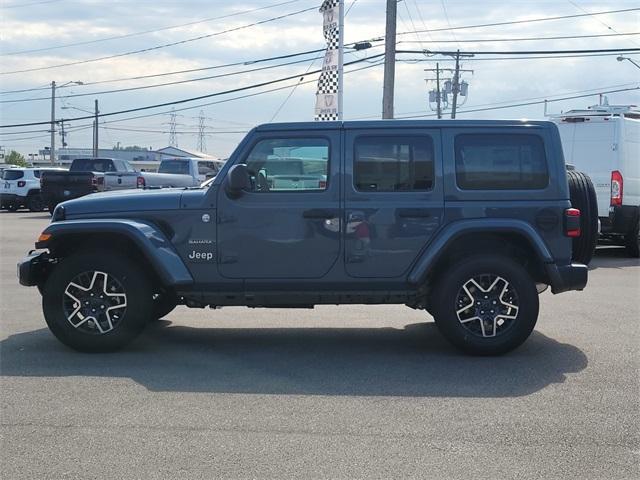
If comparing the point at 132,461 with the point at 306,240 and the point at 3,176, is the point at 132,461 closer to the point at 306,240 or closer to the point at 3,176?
the point at 306,240

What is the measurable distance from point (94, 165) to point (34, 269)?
81.6ft

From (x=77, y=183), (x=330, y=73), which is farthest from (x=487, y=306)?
(x=77, y=183)

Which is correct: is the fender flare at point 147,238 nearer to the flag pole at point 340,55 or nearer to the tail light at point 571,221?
the tail light at point 571,221

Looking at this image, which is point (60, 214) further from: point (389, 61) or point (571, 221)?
point (389, 61)

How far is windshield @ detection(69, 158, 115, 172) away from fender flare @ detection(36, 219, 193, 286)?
24113mm

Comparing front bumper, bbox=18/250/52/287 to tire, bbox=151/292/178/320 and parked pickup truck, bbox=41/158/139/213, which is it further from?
parked pickup truck, bbox=41/158/139/213


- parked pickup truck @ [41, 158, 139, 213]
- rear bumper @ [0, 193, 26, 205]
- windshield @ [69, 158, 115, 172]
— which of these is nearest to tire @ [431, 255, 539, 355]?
parked pickup truck @ [41, 158, 139, 213]

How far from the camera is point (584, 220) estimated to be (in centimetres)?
748

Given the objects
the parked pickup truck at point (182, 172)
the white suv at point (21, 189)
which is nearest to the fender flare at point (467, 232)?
the parked pickup truck at point (182, 172)

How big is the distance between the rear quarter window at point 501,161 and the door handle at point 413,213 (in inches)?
17.5

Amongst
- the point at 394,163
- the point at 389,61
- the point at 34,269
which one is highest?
Result: the point at 389,61

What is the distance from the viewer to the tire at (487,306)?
6887 mm

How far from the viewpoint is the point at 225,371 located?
21.4 ft

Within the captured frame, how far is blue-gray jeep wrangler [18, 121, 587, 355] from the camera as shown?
273 inches
